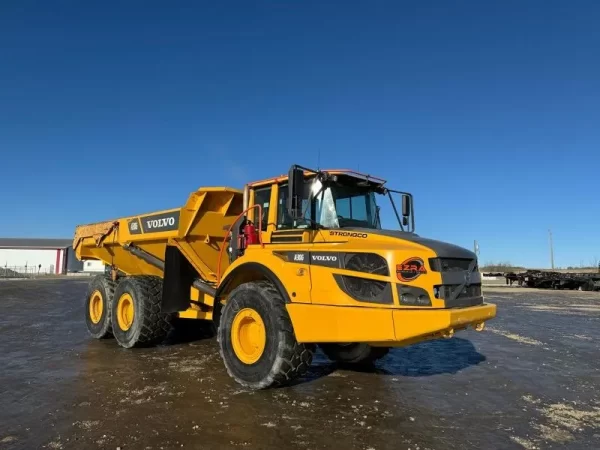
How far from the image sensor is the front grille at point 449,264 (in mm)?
5004

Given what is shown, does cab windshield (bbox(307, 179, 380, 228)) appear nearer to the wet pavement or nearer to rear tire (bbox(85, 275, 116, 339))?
the wet pavement

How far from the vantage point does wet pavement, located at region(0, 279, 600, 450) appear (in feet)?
13.4

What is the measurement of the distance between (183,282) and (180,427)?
389cm

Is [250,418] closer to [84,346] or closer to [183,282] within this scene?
[183,282]

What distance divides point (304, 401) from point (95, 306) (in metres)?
6.38

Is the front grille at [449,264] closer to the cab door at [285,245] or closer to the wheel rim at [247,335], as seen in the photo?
the cab door at [285,245]

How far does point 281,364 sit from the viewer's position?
5.30 m

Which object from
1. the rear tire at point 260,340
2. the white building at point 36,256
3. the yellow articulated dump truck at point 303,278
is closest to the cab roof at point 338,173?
the yellow articulated dump truck at point 303,278

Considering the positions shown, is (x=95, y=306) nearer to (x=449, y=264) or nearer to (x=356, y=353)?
(x=356, y=353)

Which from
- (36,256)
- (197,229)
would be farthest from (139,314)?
(36,256)

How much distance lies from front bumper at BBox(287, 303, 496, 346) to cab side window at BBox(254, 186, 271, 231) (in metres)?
1.53

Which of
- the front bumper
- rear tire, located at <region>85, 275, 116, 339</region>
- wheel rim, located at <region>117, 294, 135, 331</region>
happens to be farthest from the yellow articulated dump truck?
rear tire, located at <region>85, 275, 116, 339</region>

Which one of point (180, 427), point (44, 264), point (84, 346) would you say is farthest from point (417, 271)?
point (44, 264)

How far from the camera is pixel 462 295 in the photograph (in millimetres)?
5398
